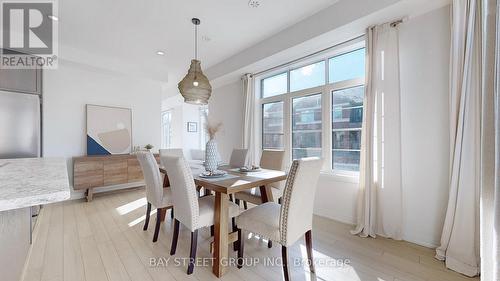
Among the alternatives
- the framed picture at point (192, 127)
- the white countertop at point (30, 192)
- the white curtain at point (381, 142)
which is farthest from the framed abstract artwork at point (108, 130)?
the white curtain at point (381, 142)

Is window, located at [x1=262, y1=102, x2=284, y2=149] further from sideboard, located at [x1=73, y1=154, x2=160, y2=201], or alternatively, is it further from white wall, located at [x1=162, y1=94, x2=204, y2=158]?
white wall, located at [x1=162, y1=94, x2=204, y2=158]

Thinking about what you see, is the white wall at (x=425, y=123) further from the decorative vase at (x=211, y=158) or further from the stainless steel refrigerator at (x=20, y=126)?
the stainless steel refrigerator at (x=20, y=126)

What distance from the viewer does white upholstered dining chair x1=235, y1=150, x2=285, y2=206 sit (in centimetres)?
252

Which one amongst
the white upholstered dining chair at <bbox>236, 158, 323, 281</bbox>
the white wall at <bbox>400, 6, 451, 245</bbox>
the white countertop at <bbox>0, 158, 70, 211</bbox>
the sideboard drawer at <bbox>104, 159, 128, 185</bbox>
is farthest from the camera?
the sideboard drawer at <bbox>104, 159, 128, 185</bbox>

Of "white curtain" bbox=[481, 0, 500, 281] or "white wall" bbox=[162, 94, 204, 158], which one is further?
"white wall" bbox=[162, 94, 204, 158]

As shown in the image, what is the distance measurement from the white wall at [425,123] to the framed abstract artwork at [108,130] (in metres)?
4.97

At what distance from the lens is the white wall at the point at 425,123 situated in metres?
2.07

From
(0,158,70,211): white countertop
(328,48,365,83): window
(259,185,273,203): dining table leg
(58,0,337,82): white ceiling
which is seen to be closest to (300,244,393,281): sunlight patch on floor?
(259,185,273,203): dining table leg

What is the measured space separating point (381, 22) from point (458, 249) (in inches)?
96.2

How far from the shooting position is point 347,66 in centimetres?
295

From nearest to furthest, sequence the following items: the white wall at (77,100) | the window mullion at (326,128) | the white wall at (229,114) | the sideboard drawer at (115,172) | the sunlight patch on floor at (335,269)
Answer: the sunlight patch on floor at (335,269), the window mullion at (326,128), the white wall at (77,100), the sideboard drawer at (115,172), the white wall at (229,114)

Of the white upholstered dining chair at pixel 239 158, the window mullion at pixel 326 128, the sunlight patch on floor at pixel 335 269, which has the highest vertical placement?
the window mullion at pixel 326 128

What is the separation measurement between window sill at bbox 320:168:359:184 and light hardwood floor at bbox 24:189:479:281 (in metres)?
0.60

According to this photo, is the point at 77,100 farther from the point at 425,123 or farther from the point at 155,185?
the point at 425,123
